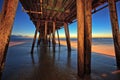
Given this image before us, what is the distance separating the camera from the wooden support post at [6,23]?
2.30 meters

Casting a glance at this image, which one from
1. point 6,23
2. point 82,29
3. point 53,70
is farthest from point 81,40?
point 6,23

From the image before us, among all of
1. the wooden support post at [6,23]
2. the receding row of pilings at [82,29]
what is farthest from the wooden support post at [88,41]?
the wooden support post at [6,23]

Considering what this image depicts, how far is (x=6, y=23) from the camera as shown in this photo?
7.74ft

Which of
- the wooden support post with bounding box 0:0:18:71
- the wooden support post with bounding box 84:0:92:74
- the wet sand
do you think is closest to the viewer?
the wooden support post with bounding box 0:0:18:71

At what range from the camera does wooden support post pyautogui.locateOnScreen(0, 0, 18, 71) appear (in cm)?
230

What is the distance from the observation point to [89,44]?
128 inches

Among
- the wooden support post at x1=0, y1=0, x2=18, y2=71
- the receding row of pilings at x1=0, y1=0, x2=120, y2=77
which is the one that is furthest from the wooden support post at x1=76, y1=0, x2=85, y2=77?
the wooden support post at x1=0, y1=0, x2=18, y2=71

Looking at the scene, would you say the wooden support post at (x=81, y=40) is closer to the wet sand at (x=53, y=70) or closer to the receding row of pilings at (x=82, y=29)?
the receding row of pilings at (x=82, y=29)

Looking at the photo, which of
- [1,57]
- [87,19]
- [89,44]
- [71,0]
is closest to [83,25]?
[87,19]

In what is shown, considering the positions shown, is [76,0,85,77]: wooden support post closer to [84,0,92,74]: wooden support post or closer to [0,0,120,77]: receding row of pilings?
[0,0,120,77]: receding row of pilings

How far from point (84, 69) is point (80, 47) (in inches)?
27.0

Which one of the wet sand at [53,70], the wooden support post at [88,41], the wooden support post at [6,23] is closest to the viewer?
the wooden support post at [6,23]

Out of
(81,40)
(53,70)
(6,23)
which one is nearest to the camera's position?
(6,23)

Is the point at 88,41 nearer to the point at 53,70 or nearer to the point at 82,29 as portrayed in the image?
the point at 82,29
